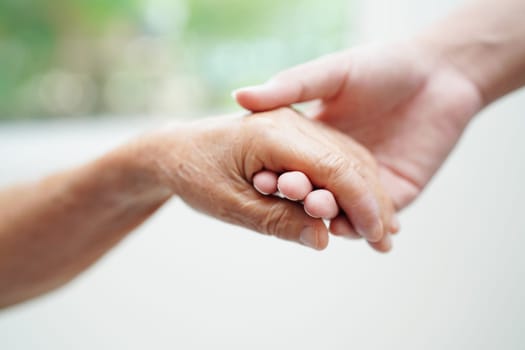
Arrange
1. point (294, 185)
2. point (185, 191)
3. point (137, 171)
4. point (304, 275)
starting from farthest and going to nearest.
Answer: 1. point (304, 275)
2. point (137, 171)
3. point (185, 191)
4. point (294, 185)

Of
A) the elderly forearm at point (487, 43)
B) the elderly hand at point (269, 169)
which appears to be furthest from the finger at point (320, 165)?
the elderly forearm at point (487, 43)

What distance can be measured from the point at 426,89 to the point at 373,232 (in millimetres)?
437

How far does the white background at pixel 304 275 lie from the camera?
153 centimetres

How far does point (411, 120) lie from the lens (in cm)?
109

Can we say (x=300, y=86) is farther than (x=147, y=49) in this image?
No

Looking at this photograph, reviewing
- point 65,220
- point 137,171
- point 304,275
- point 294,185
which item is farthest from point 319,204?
point 304,275

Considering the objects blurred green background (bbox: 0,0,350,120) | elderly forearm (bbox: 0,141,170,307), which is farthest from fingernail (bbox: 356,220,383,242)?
blurred green background (bbox: 0,0,350,120)

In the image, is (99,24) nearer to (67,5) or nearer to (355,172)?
(67,5)

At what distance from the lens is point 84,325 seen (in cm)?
168

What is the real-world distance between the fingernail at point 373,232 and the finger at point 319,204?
91 mm

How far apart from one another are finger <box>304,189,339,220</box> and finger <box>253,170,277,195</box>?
6cm

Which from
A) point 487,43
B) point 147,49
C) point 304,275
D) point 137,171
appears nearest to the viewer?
point 137,171

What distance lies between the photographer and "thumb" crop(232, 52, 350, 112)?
844 millimetres

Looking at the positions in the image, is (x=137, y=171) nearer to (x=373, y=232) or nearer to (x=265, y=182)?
(x=265, y=182)
